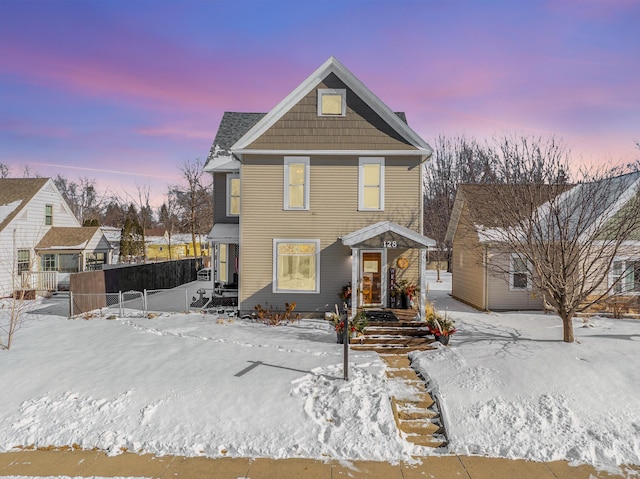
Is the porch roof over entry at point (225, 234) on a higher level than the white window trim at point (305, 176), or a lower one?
lower

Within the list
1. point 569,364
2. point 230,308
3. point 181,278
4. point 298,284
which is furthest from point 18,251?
point 569,364

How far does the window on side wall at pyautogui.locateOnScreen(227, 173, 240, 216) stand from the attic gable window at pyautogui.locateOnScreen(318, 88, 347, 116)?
472 cm

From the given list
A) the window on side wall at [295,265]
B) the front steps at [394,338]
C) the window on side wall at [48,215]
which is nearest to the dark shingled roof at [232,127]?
the window on side wall at [295,265]

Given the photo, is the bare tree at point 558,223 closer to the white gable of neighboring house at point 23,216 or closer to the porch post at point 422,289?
the porch post at point 422,289

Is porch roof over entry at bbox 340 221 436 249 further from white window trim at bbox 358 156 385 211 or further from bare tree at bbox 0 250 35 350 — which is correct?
bare tree at bbox 0 250 35 350

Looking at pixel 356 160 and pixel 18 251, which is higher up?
pixel 356 160

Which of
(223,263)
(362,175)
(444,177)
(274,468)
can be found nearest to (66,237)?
(223,263)

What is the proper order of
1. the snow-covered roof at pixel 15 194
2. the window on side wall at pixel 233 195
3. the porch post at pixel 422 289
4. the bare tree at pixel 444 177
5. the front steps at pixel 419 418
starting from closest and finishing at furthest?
the front steps at pixel 419 418, the porch post at pixel 422 289, the window on side wall at pixel 233 195, the snow-covered roof at pixel 15 194, the bare tree at pixel 444 177

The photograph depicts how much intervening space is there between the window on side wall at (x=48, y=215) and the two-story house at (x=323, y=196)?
17911mm

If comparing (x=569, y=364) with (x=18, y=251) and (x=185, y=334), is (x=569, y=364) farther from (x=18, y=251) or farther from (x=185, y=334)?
(x=18, y=251)

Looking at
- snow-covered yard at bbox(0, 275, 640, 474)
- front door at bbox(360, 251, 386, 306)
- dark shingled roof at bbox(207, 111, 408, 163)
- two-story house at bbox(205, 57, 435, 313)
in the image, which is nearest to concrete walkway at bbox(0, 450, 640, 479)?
snow-covered yard at bbox(0, 275, 640, 474)

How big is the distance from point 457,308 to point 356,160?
27.8 feet

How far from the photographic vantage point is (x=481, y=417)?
22.9 ft

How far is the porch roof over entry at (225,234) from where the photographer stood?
587 inches
